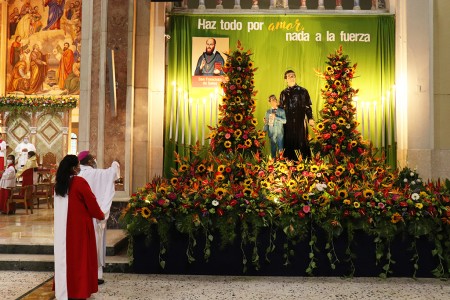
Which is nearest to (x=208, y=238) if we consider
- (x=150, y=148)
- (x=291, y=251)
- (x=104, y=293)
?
(x=291, y=251)

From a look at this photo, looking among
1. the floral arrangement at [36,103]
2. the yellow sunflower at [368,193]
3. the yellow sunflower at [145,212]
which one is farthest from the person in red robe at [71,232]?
the floral arrangement at [36,103]

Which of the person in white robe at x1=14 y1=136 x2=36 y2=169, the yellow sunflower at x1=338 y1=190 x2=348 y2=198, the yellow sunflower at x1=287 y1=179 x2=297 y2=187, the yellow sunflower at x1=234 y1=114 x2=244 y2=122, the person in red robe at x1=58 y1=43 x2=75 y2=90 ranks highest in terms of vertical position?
the person in red robe at x1=58 y1=43 x2=75 y2=90

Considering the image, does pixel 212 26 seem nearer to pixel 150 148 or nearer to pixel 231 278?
pixel 150 148

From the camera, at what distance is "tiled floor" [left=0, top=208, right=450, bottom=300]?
243 inches

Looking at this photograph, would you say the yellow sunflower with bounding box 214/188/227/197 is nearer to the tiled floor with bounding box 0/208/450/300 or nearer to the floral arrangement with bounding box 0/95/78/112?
the tiled floor with bounding box 0/208/450/300

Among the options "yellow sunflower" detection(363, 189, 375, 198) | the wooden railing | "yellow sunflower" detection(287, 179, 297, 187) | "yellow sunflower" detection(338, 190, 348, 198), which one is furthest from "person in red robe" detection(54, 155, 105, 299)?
the wooden railing

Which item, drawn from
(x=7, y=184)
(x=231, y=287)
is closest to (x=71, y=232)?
(x=231, y=287)

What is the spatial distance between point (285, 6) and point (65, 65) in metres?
10.0

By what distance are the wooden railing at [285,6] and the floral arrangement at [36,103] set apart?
7.94 m

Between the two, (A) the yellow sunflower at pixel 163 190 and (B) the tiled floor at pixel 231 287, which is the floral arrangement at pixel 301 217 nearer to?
(A) the yellow sunflower at pixel 163 190

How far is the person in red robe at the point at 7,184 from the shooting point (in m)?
12.1

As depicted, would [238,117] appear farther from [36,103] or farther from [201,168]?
[36,103]

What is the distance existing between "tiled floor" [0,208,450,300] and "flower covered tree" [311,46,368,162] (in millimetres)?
3556

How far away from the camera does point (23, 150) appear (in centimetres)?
1683
